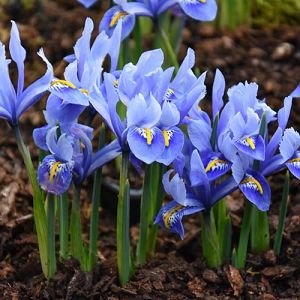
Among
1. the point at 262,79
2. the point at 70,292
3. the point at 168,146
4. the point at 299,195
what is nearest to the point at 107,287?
the point at 70,292

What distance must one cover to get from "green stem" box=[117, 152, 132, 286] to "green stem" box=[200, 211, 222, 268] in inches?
10.9

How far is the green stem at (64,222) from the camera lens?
273cm

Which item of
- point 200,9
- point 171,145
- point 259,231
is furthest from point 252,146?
point 200,9

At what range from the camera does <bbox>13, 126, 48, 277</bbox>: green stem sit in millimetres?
2588

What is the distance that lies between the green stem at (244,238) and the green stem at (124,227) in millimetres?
379

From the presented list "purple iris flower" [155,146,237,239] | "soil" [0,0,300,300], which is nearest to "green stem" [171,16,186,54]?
"soil" [0,0,300,300]

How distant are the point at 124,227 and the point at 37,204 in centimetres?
28

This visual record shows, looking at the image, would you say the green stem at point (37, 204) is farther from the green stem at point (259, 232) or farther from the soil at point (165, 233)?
the green stem at point (259, 232)

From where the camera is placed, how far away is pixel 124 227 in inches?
103

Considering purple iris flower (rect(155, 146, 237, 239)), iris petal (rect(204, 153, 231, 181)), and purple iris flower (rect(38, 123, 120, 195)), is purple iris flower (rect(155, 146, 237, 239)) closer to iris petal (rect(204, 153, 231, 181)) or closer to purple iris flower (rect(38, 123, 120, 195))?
iris petal (rect(204, 153, 231, 181))

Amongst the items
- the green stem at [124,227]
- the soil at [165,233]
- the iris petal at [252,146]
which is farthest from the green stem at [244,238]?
the green stem at [124,227]

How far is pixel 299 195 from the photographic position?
11.2ft

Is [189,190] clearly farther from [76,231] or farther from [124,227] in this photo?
[76,231]

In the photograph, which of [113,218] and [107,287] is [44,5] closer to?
[113,218]
